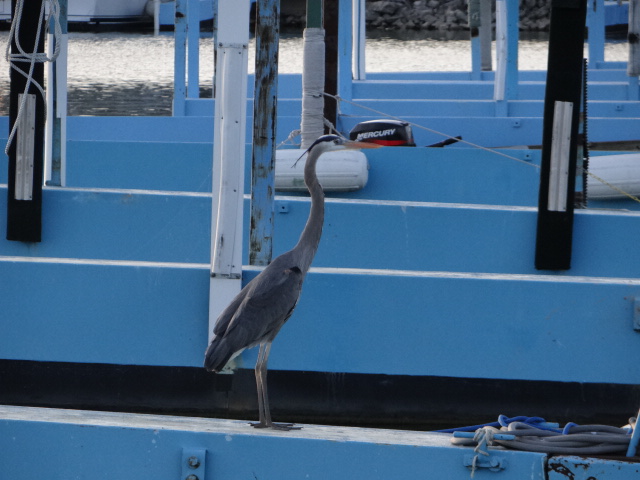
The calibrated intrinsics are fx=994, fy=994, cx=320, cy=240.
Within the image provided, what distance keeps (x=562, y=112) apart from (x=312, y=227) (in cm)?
190

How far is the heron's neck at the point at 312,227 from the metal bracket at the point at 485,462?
1.18 m

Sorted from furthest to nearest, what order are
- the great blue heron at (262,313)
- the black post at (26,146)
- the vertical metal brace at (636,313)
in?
the black post at (26,146)
the vertical metal brace at (636,313)
the great blue heron at (262,313)

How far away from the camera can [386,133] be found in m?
7.97

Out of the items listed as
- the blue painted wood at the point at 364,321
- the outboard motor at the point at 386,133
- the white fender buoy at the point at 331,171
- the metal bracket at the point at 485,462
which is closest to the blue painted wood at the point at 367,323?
the blue painted wood at the point at 364,321

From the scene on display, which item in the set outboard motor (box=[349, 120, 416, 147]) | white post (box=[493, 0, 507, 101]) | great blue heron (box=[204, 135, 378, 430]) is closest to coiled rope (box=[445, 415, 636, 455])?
great blue heron (box=[204, 135, 378, 430])

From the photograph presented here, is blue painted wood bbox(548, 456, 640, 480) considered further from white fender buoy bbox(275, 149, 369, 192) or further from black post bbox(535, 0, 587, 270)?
white fender buoy bbox(275, 149, 369, 192)

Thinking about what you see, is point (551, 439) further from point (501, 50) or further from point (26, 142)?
point (501, 50)

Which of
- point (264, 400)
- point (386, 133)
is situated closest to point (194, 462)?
point (264, 400)

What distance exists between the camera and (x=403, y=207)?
19.9 feet

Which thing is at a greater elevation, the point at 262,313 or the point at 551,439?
the point at 262,313

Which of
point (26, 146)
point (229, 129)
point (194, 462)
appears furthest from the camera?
point (26, 146)

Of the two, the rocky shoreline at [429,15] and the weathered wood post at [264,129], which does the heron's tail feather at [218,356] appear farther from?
the rocky shoreline at [429,15]

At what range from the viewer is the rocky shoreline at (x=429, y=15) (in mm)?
41062

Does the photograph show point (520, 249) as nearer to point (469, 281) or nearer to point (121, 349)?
point (469, 281)
